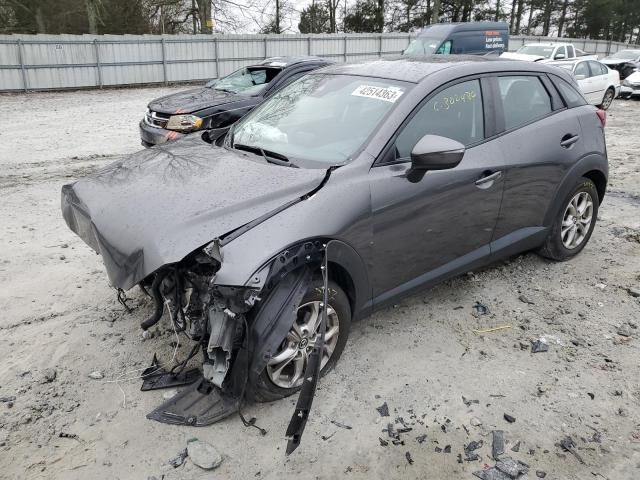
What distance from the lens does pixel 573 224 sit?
15.9ft

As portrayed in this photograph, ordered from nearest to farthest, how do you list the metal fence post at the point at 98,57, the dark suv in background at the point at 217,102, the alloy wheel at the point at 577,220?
the alloy wheel at the point at 577,220 < the dark suv in background at the point at 217,102 < the metal fence post at the point at 98,57

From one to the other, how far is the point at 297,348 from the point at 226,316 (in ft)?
1.73

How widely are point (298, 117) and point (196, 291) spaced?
5.35ft

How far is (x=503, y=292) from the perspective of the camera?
14.6ft

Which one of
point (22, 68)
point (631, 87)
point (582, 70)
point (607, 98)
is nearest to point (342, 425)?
point (582, 70)

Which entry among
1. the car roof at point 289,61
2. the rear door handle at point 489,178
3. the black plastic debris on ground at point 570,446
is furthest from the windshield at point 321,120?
the car roof at point 289,61

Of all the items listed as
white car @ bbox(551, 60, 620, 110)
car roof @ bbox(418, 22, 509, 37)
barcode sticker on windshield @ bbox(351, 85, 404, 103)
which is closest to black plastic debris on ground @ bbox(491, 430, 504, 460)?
barcode sticker on windshield @ bbox(351, 85, 404, 103)

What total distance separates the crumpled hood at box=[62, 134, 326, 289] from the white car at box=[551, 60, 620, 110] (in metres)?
13.9

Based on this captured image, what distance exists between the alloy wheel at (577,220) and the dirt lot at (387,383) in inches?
8.9

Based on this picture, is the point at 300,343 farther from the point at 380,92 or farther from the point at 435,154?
the point at 380,92

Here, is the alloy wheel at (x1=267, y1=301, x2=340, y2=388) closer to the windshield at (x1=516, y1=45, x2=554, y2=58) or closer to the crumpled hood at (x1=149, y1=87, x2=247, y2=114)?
the crumpled hood at (x1=149, y1=87, x2=247, y2=114)

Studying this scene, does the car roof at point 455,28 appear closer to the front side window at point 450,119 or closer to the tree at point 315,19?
the front side window at point 450,119

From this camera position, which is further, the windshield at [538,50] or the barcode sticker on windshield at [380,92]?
the windshield at [538,50]

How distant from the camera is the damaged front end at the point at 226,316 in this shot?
2.66 metres
